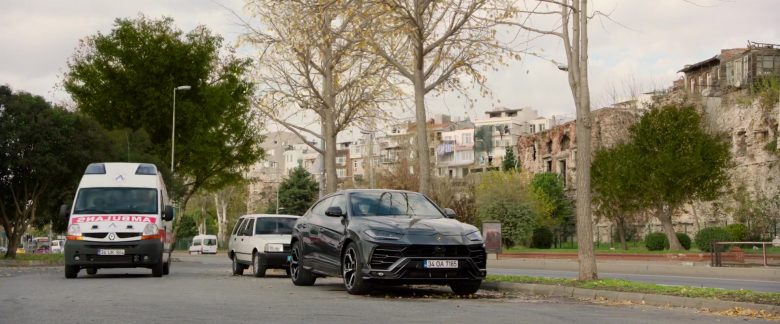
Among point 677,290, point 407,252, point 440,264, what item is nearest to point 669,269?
point 677,290

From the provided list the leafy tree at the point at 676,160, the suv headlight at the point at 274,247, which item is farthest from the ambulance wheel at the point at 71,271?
the leafy tree at the point at 676,160

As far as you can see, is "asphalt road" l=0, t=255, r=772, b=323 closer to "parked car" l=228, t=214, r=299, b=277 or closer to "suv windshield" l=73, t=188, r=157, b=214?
"suv windshield" l=73, t=188, r=157, b=214

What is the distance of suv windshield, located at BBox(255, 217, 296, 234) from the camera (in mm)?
25000

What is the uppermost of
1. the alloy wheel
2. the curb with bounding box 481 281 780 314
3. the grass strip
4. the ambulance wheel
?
the alloy wheel

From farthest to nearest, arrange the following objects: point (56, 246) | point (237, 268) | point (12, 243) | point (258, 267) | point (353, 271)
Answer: point (56, 246), point (12, 243), point (237, 268), point (258, 267), point (353, 271)

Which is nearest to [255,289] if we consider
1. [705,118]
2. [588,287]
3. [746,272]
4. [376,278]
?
[376,278]

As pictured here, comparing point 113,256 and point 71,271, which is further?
point 71,271

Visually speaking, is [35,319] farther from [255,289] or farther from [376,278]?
[255,289]

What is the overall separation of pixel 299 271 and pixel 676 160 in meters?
34.0

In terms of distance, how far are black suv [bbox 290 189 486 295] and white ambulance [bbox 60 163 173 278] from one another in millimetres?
6388

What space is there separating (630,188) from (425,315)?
136 ft

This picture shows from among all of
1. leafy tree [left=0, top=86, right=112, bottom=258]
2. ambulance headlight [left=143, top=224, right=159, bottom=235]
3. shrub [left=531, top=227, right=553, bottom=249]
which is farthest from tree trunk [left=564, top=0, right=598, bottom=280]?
shrub [left=531, top=227, right=553, bottom=249]

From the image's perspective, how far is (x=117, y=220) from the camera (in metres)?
22.3

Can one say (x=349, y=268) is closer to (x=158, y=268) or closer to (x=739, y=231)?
(x=158, y=268)
